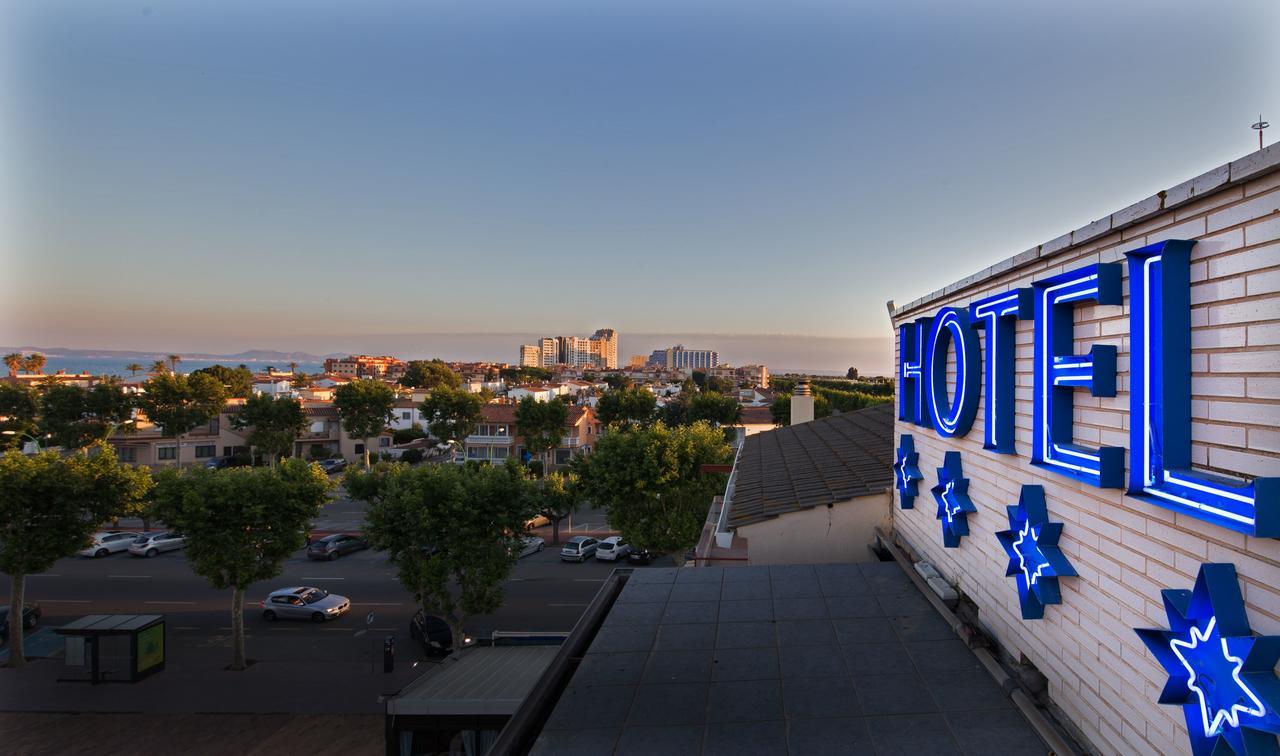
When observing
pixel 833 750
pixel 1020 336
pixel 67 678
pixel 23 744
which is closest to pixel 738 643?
pixel 833 750

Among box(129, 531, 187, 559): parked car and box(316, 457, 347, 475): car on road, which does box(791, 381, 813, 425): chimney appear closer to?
box(129, 531, 187, 559): parked car

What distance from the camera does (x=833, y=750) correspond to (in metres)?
5.11

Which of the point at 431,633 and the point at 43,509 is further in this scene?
the point at 431,633

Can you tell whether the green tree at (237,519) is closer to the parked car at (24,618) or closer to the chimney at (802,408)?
the parked car at (24,618)

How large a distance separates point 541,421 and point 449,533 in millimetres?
30906

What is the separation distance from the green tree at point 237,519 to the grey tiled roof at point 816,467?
14371 millimetres

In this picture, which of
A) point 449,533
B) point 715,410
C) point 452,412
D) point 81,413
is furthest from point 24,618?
point 715,410

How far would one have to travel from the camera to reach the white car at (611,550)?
30703mm

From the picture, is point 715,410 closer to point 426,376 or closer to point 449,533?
point 449,533

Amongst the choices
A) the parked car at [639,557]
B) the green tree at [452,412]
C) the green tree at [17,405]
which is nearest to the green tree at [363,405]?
the green tree at [452,412]

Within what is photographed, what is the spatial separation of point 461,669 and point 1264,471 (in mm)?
14692

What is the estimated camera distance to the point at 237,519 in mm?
19734

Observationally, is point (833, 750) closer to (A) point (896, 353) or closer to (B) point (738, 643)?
(B) point (738, 643)

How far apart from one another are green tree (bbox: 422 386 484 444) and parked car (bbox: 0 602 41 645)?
110 feet
